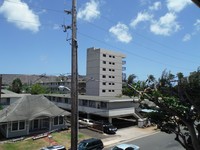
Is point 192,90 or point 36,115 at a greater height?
point 192,90

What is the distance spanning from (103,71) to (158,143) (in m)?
35.6

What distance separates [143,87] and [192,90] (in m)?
2.18

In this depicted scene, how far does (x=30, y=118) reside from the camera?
106 feet

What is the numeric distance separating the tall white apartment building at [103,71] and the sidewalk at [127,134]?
24.5 meters

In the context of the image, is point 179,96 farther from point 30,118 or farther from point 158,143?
point 30,118

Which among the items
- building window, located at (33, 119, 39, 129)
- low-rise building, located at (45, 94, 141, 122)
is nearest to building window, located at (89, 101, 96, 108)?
low-rise building, located at (45, 94, 141, 122)

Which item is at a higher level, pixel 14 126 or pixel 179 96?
pixel 179 96

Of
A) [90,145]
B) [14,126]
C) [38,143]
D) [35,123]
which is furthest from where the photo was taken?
[35,123]

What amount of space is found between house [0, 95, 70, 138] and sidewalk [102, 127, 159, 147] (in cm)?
850

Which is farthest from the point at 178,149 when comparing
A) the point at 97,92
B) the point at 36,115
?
the point at 97,92

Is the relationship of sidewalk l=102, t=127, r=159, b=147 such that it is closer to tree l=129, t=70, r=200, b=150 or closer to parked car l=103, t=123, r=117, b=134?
parked car l=103, t=123, r=117, b=134

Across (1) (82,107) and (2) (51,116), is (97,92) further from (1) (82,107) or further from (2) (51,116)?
(2) (51,116)

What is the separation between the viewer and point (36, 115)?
33000mm

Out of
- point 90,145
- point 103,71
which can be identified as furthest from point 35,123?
point 103,71
